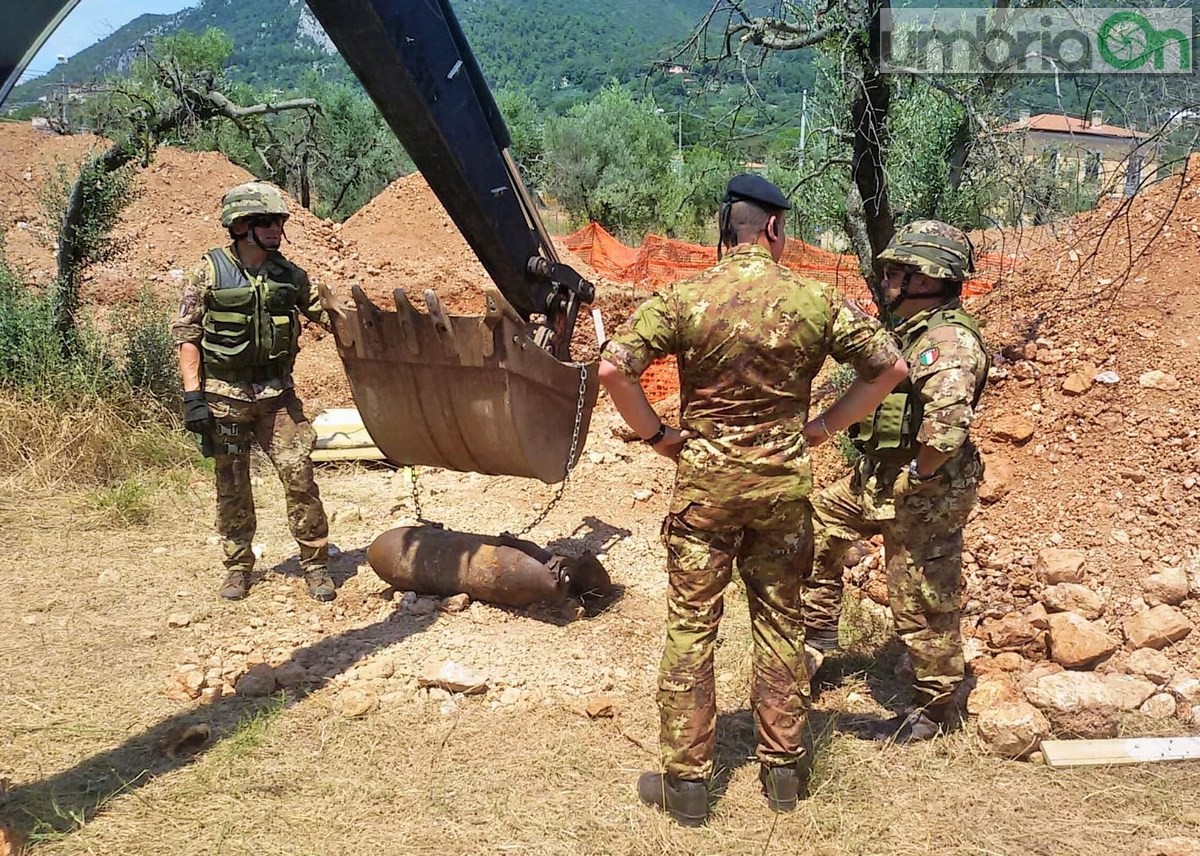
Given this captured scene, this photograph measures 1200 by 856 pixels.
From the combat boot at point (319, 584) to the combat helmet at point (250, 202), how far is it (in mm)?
1852

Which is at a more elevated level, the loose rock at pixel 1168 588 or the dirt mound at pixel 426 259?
the dirt mound at pixel 426 259

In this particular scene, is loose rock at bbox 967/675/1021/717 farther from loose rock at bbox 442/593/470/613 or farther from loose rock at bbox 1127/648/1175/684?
loose rock at bbox 442/593/470/613

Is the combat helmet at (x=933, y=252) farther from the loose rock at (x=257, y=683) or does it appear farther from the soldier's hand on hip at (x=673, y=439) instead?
the loose rock at (x=257, y=683)

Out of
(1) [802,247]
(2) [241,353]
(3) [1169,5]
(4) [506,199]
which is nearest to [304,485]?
(2) [241,353]

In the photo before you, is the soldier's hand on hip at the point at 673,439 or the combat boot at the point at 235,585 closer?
the soldier's hand on hip at the point at 673,439

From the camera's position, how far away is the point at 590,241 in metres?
16.1

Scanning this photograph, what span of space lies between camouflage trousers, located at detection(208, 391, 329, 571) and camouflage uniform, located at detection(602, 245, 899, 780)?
2559 mm

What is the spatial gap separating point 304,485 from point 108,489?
2.34 meters

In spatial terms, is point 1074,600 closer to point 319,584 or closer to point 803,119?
point 803,119

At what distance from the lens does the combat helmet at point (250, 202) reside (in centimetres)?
460

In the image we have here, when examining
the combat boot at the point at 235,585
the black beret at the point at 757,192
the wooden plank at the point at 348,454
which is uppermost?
the black beret at the point at 757,192

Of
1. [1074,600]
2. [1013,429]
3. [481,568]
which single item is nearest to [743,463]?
[481,568]

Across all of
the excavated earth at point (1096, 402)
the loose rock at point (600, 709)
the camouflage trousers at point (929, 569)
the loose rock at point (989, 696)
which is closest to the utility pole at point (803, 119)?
the excavated earth at point (1096, 402)

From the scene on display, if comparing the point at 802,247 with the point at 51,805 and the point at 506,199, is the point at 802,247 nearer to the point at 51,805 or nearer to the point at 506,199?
the point at 506,199
